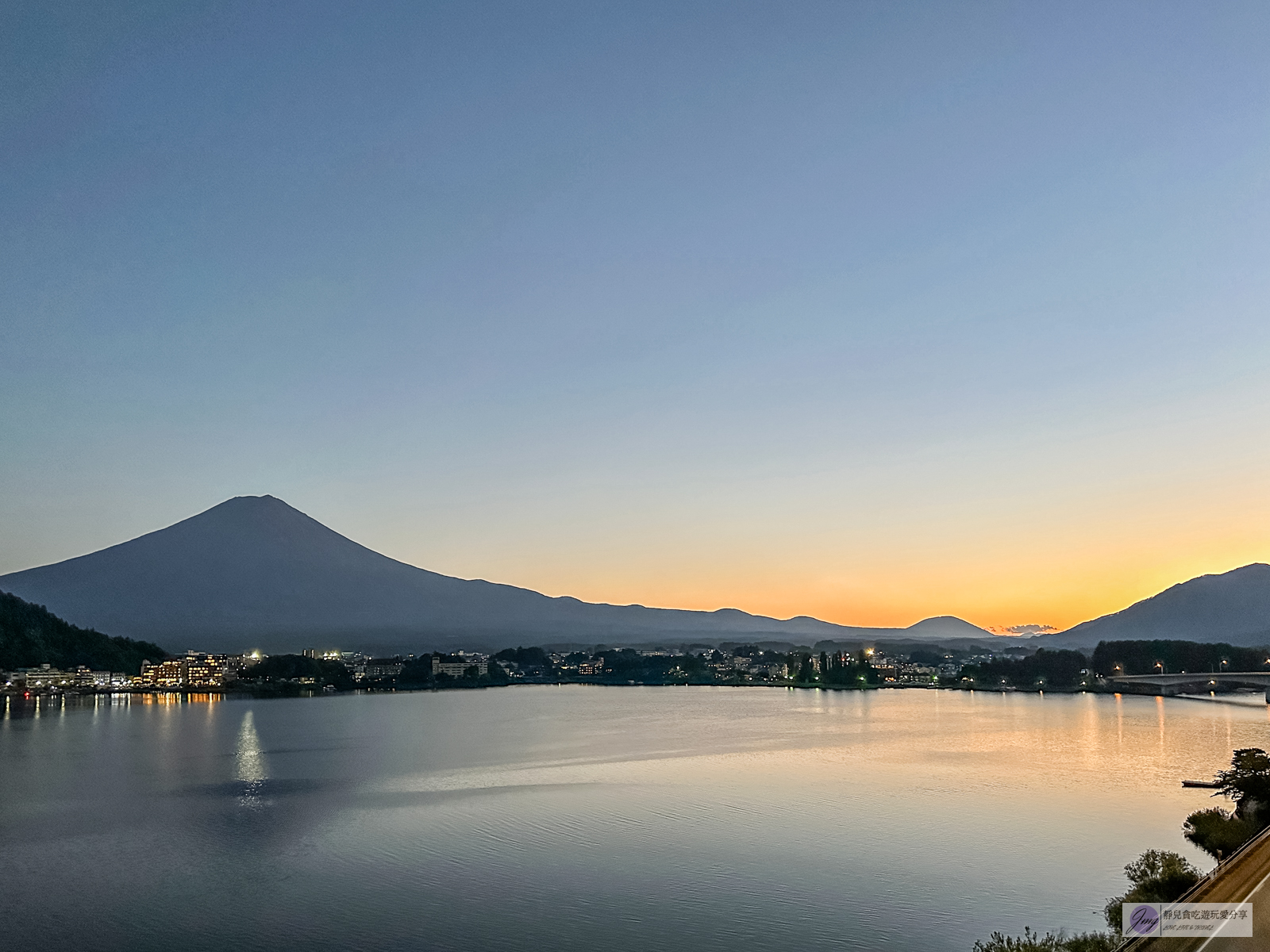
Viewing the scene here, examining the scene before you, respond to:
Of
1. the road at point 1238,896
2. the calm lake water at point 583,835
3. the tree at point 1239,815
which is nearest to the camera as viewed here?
the road at point 1238,896

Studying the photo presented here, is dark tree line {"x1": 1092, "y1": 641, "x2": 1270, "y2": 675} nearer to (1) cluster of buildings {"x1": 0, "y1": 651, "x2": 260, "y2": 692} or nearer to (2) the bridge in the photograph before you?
(2) the bridge

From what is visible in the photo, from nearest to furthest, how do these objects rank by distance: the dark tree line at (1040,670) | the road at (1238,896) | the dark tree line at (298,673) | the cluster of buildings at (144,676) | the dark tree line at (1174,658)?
the road at (1238,896) → the cluster of buildings at (144,676) → the dark tree line at (1174,658) → the dark tree line at (1040,670) → the dark tree line at (298,673)

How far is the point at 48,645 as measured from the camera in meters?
92.3

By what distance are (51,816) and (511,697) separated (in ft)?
236

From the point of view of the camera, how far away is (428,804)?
27625 mm

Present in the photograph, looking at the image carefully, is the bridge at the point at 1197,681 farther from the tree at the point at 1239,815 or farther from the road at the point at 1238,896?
the road at the point at 1238,896

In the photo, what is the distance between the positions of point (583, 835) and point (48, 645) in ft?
294

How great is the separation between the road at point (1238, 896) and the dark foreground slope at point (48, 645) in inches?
3916

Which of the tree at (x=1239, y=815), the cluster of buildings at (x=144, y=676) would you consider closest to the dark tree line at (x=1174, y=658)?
the tree at (x=1239, y=815)

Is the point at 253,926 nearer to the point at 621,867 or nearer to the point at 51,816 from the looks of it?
the point at 621,867

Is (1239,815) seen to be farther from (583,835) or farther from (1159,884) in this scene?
Answer: (583,835)

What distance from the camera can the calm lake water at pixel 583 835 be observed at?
15805mm

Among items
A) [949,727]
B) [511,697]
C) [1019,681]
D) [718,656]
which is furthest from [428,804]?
[718,656]

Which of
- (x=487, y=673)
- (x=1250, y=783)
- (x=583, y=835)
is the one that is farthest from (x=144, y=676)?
(x=1250, y=783)
